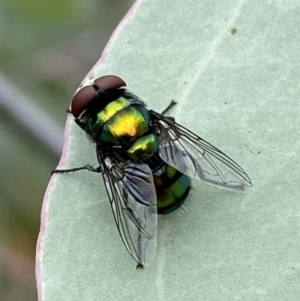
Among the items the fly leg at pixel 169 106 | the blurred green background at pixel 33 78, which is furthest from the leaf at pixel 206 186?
the blurred green background at pixel 33 78

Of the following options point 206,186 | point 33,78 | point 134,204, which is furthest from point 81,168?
point 33,78

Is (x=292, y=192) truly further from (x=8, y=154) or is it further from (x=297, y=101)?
(x=8, y=154)

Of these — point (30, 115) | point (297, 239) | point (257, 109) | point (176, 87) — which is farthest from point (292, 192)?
point (30, 115)

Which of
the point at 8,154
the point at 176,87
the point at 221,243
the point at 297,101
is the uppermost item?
the point at 176,87

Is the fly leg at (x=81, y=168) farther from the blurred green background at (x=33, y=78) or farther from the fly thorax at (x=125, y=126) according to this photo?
the blurred green background at (x=33, y=78)

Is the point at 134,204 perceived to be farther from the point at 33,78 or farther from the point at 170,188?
the point at 33,78
